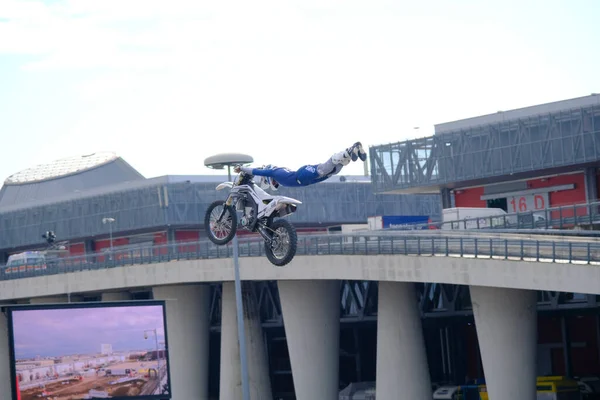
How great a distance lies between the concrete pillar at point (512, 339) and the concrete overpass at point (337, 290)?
0.19ft

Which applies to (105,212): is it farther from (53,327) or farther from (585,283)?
(585,283)

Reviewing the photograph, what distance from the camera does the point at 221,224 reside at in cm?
2917

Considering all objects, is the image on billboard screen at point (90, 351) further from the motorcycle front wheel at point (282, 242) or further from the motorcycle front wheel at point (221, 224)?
the motorcycle front wheel at point (282, 242)

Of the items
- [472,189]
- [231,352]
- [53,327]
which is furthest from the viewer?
[472,189]

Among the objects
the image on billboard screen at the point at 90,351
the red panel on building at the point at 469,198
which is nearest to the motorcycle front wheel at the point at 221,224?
the image on billboard screen at the point at 90,351

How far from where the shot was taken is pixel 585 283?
55.0 metres

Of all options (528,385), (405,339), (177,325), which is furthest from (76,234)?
(528,385)

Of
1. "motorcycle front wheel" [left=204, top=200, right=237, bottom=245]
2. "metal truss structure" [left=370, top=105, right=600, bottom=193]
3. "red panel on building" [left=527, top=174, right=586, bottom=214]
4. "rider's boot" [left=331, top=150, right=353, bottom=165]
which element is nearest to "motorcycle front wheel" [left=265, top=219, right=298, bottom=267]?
"motorcycle front wheel" [left=204, top=200, right=237, bottom=245]

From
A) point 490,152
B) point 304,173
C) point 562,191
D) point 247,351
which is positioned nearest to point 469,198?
point 490,152

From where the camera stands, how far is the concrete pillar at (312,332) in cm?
8356

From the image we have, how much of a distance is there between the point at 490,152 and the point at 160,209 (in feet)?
149

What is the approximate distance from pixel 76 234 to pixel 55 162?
38125 mm

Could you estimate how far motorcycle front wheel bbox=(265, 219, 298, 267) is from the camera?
2647cm

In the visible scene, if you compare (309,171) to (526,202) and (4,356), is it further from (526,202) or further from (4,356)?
(4,356)
